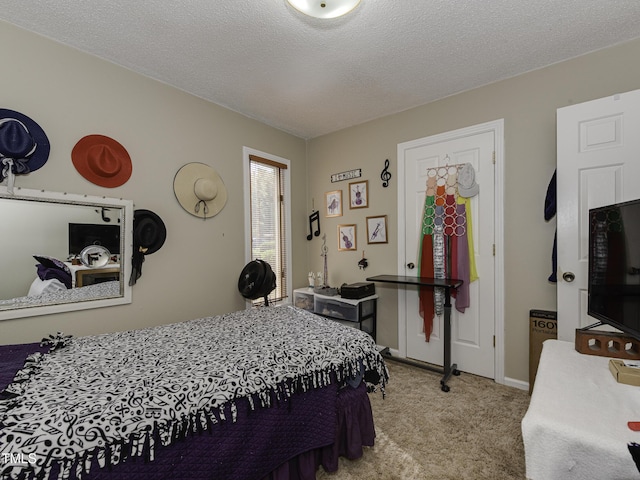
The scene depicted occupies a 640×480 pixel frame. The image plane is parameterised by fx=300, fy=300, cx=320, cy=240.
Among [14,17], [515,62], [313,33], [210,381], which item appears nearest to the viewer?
[210,381]

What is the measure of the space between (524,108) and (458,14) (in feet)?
3.73

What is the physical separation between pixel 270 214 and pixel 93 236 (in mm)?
1775

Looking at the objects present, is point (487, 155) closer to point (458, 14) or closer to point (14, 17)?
point (458, 14)

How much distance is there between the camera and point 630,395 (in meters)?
1.09

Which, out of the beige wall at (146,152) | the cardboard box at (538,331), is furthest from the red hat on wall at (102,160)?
the cardboard box at (538,331)

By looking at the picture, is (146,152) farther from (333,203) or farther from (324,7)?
(333,203)

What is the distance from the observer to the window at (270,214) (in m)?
3.31

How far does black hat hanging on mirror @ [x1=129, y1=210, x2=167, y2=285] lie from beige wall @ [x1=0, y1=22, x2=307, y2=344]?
0.24 feet

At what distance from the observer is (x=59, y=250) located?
6.66 feet

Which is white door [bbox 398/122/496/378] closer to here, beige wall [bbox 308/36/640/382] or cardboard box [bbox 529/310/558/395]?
beige wall [bbox 308/36/640/382]

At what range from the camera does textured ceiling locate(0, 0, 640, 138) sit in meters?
1.77

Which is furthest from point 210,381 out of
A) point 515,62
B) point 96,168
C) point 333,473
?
point 515,62

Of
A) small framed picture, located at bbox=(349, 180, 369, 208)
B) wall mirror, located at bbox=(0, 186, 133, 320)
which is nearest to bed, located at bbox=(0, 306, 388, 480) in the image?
wall mirror, located at bbox=(0, 186, 133, 320)

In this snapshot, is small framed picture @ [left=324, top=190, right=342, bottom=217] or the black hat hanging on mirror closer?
the black hat hanging on mirror
